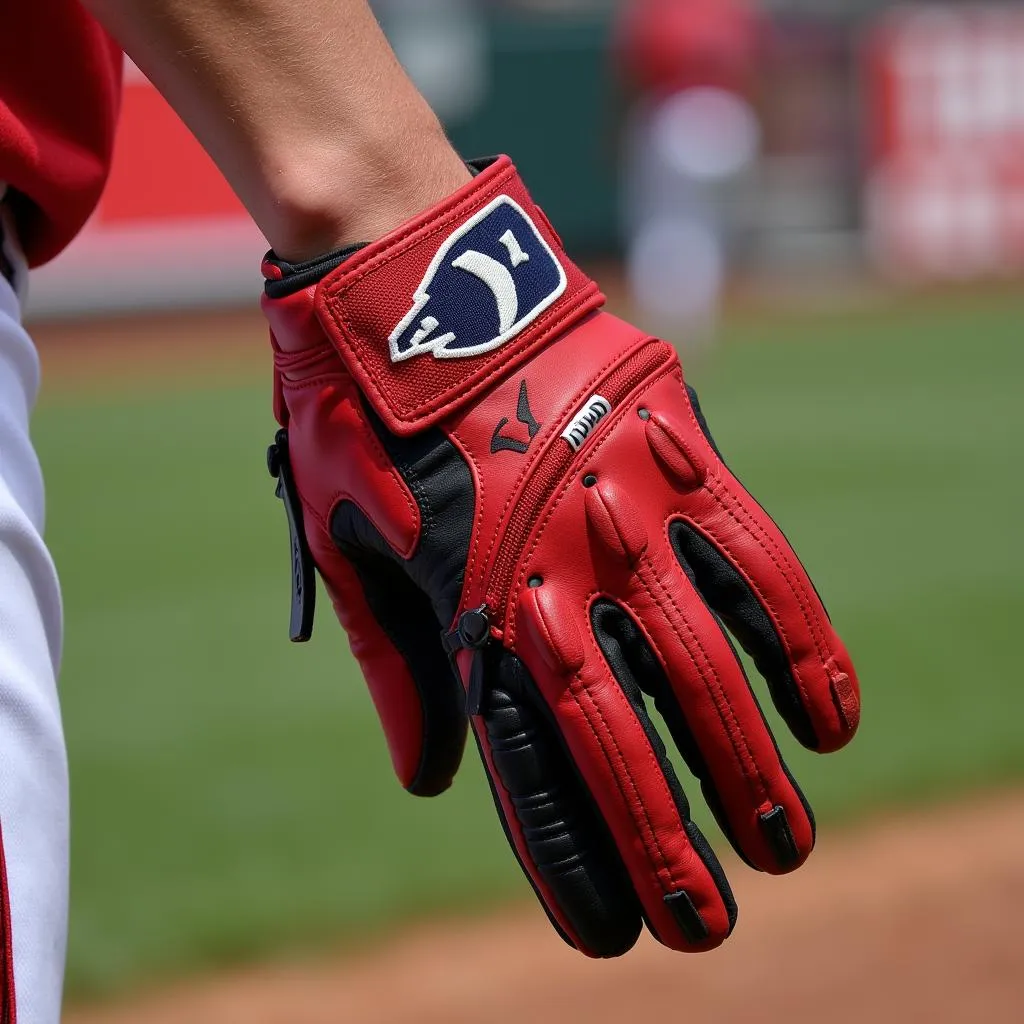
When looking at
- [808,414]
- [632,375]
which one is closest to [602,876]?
[632,375]

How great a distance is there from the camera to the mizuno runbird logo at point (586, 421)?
1062mm

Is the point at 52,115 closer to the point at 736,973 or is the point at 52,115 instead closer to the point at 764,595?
the point at 764,595

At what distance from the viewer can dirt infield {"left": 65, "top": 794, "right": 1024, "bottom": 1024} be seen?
2238mm

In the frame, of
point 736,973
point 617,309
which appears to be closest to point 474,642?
point 736,973

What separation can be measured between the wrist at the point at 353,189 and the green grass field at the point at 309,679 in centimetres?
180

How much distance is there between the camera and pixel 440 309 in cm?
105

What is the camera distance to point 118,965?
2459mm

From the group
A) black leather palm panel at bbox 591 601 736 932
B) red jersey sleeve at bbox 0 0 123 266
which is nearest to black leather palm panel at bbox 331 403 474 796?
black leather palm panel at bbox 591 601 736 932

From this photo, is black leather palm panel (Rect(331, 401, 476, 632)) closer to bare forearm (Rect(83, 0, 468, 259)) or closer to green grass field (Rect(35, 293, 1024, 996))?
bare forearm (Rect(83, 0, 468, 259))

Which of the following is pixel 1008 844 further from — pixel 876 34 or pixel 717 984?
pixel 876 34

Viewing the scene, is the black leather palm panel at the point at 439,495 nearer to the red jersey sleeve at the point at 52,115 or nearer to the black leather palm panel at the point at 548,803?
the black leather palm panel at the point at 548,803

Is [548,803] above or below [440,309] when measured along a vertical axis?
below

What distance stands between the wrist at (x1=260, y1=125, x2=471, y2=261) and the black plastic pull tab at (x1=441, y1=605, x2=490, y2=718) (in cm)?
29

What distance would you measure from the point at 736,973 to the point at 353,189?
5.76 feet
